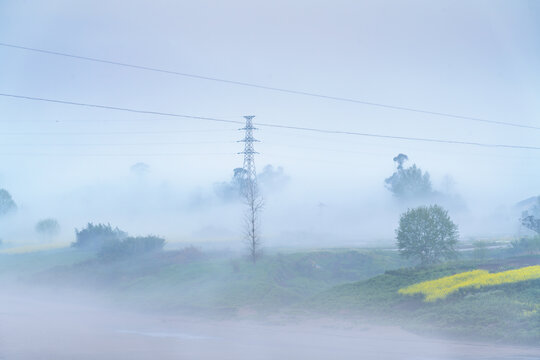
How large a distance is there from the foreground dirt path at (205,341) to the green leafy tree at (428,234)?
14.6 meters

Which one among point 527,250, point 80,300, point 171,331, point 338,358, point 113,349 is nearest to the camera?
point 338,358

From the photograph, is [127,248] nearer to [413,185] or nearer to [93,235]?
[93,235]

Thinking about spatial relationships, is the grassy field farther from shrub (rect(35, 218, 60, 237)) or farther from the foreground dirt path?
shrub (rect(35, 218, 60, 237))

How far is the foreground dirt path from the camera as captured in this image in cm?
2062

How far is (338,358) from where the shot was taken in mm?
20062

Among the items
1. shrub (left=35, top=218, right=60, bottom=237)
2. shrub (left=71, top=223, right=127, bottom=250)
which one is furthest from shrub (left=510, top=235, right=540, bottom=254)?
shrub (left=35, top=218, right=60, bottom=237)

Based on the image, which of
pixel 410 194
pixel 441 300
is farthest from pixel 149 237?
pixel 410 194

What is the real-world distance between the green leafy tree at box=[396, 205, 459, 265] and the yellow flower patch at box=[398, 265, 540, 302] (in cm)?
783

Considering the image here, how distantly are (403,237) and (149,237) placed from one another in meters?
33.9

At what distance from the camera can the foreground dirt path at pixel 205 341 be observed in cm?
2062

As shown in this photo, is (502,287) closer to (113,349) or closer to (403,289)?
(403,289)

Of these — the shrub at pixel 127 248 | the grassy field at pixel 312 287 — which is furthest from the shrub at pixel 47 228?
the shrub at pixel 127 248

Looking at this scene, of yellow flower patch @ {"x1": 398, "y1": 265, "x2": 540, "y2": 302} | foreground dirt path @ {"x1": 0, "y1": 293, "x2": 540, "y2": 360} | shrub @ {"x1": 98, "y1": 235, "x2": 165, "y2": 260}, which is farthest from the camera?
shrub @ {"x1": 98, "y1": 235, "x2": 165, "y2": 260}

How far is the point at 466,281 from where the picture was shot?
3127cm
